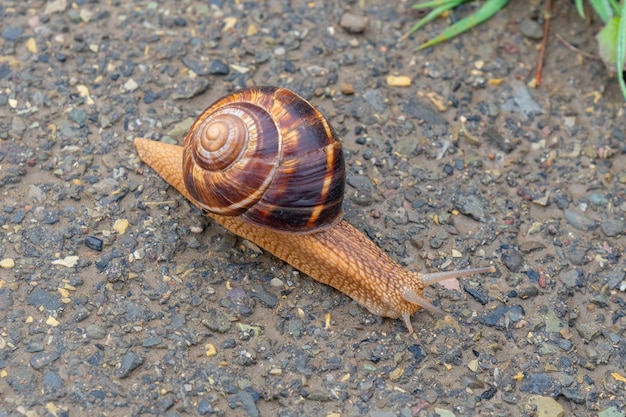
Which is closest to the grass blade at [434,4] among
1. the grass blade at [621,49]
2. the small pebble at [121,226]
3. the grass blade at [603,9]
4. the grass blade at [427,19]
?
the grass blade at [427,19]

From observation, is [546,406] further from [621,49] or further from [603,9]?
[603,9]

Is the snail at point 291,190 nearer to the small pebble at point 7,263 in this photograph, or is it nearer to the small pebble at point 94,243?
the small pebble at point 94,243

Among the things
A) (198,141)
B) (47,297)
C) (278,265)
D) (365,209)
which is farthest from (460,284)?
(47,297)

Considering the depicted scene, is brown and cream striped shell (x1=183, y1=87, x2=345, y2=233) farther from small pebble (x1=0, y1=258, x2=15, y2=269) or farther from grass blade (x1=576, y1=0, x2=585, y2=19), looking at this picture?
grass blade (x1=576, y1=0, x2=585, y2=19)

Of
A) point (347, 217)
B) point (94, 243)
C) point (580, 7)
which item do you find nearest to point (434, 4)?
point (580, 7)

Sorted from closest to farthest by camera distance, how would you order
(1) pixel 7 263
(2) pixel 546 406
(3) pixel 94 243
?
(2) pixel 546 406
(1) pixel 7 263
(3) pixel 94 243

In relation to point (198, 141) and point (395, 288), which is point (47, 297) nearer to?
point (198, 141)

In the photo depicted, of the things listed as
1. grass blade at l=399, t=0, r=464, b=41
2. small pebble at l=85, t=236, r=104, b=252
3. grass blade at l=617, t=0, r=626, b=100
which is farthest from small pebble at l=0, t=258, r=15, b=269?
grass blade at l=617, t=0, r=626, b=100
